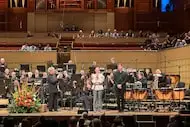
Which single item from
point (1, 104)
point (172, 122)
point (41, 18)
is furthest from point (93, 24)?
point (172, 122)

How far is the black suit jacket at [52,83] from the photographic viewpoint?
712 inches

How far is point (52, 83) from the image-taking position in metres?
18.1

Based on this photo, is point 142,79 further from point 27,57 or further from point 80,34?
point 80,34

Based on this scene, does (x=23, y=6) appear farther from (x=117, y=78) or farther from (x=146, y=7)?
(x=117, y=78)

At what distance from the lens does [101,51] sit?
26078mm

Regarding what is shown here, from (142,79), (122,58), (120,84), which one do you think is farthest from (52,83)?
(122,58)

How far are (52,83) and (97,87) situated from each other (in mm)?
1538

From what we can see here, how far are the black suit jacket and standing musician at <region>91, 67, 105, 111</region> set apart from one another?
1.27 meters

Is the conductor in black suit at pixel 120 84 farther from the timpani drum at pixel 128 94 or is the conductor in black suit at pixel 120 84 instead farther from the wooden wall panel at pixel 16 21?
the wooden wall panel at pixel 16 21

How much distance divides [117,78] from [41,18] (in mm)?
14376

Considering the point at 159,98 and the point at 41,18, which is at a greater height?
the point at 41,18

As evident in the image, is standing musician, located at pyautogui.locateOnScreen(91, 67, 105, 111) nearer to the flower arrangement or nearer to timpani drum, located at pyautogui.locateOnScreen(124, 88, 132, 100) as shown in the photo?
timpani drum, located at pyautogui.locateOnScreen(124, 88, 132, 100)

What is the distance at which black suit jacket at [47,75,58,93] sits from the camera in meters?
18.1

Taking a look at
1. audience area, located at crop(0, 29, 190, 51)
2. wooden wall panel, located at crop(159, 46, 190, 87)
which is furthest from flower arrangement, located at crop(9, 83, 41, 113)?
audience area, located at crop(0, 29, 190, 51)
